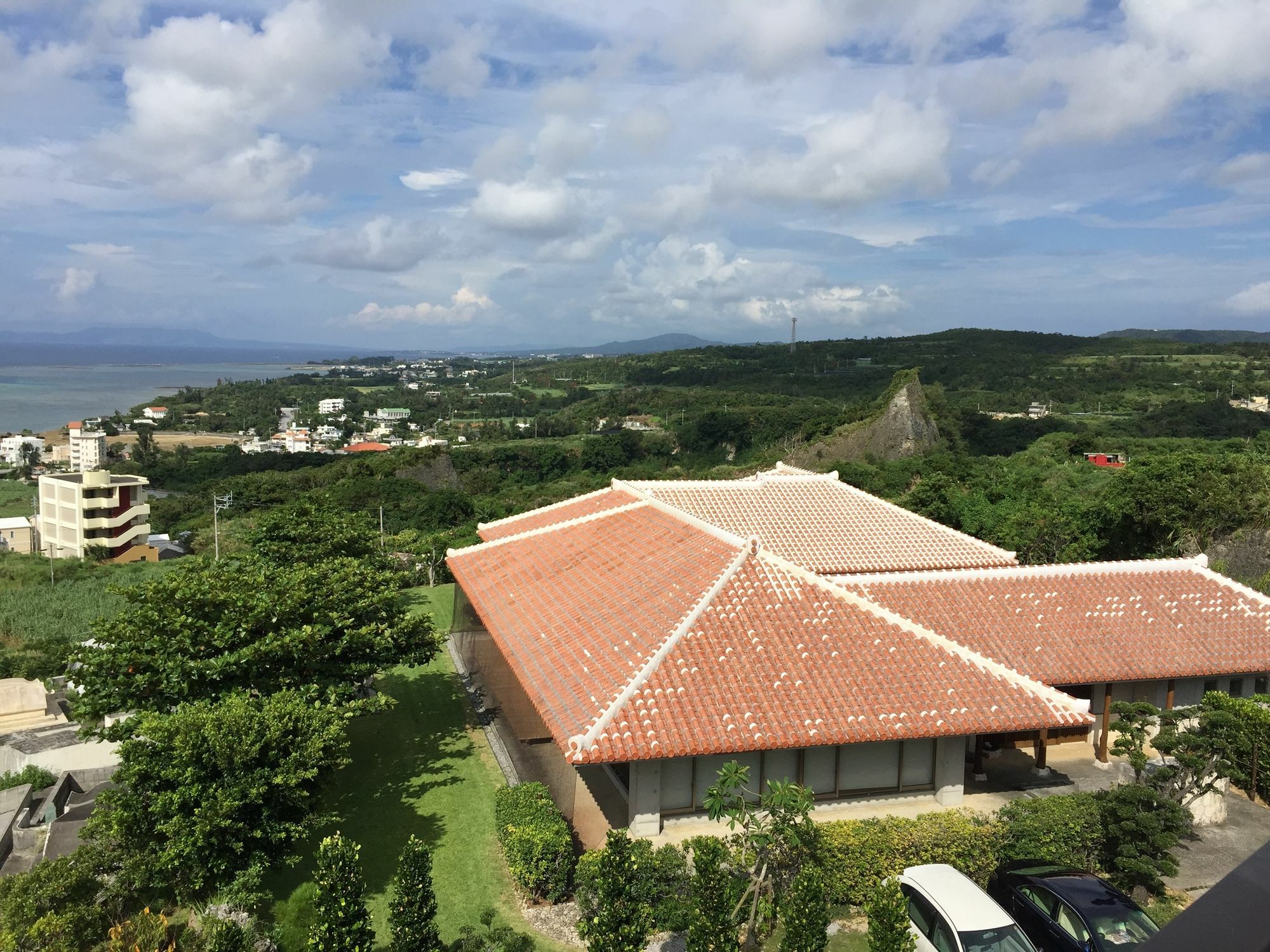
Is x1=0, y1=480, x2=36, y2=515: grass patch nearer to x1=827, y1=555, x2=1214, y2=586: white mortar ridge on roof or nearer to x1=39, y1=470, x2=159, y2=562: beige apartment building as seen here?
x1=39, y1=470, x2=159, y2=562: beige apartment building

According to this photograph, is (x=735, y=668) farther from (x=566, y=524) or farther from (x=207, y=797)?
(x=566, y=524)

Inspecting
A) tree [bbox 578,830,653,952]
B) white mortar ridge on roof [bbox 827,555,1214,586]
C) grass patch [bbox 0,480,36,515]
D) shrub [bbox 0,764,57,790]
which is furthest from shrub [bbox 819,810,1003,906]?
grass patch [bbox 0,480,36,515]

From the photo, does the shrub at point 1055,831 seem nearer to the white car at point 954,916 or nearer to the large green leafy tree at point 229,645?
the white car at point 954,916

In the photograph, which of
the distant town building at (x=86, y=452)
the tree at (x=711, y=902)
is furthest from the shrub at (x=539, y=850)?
the distant town building at (x=86, y=452)

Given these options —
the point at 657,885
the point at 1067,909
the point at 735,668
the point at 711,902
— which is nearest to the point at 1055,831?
the point at 1067,909

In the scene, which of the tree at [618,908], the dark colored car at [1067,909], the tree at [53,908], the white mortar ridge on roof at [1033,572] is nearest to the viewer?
the tree at [618,908]

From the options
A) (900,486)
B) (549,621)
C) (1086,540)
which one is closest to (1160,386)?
(900,486)
